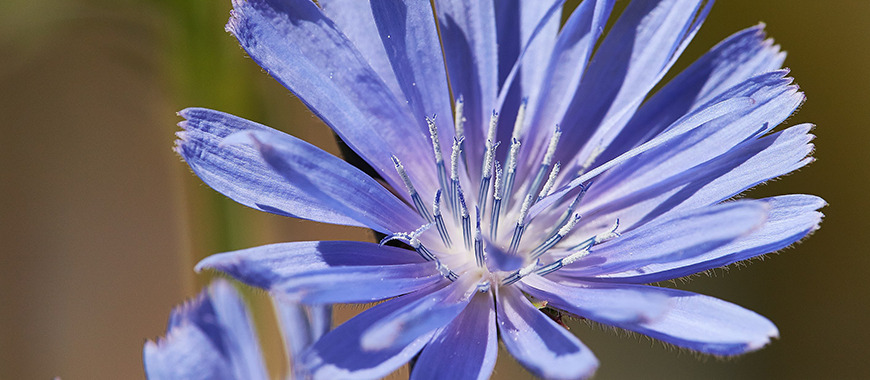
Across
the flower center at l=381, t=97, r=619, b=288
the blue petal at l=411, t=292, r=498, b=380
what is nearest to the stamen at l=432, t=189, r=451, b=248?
the flower center at l=381, t=97, r=619, b=288

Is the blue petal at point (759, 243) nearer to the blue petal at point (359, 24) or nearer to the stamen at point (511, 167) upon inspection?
the stamen at point (511, 167)

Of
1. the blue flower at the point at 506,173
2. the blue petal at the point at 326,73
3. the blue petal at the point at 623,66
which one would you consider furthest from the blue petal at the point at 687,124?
the blue petal at the point at 326,73

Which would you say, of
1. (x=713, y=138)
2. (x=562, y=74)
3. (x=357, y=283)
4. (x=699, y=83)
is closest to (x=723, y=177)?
(x=713, y=138)

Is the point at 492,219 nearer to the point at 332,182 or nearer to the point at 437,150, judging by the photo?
the point at 437,150

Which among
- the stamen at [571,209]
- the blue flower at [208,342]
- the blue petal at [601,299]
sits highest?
the stamen at [571,209]

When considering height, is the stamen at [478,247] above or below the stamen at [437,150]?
Result: below
